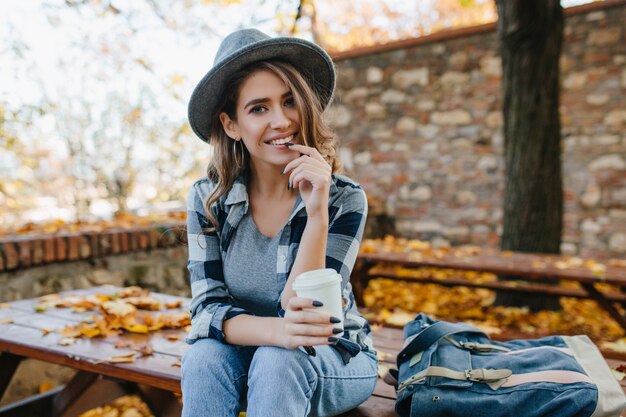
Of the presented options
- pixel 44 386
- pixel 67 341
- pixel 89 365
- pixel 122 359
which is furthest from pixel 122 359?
pixel 44 386

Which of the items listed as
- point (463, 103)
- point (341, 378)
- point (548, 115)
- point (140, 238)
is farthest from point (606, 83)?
point (341, 378)

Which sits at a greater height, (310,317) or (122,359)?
A: (310,317)

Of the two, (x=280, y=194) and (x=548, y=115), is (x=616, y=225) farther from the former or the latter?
(x=280, y=194)

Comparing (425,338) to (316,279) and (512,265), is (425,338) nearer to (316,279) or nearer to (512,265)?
(316,279)

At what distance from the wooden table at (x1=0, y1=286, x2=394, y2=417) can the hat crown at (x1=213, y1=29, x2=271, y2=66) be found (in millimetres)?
1065

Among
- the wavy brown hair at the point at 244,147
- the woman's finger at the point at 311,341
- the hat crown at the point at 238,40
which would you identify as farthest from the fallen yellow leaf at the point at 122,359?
the hat crown at the point at 238,40

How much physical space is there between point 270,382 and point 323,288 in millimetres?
299

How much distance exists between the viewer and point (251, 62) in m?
1.75

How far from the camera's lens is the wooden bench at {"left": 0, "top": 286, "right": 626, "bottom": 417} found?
1781 mm

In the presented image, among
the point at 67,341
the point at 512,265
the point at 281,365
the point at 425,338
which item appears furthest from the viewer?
the point at 512,265

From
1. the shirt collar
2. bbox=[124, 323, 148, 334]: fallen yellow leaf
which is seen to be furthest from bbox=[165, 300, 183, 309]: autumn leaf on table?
the shirt collar

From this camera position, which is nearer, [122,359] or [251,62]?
[251,62]

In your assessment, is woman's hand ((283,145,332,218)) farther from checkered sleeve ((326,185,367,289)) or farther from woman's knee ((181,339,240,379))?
woman's knee ((181,339,240,379))

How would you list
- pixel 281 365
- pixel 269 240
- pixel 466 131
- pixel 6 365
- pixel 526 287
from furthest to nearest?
pixel 466 131 < pixel 526 287 < pixel 6 365 < pixel 269 240 < pixel 281 365
